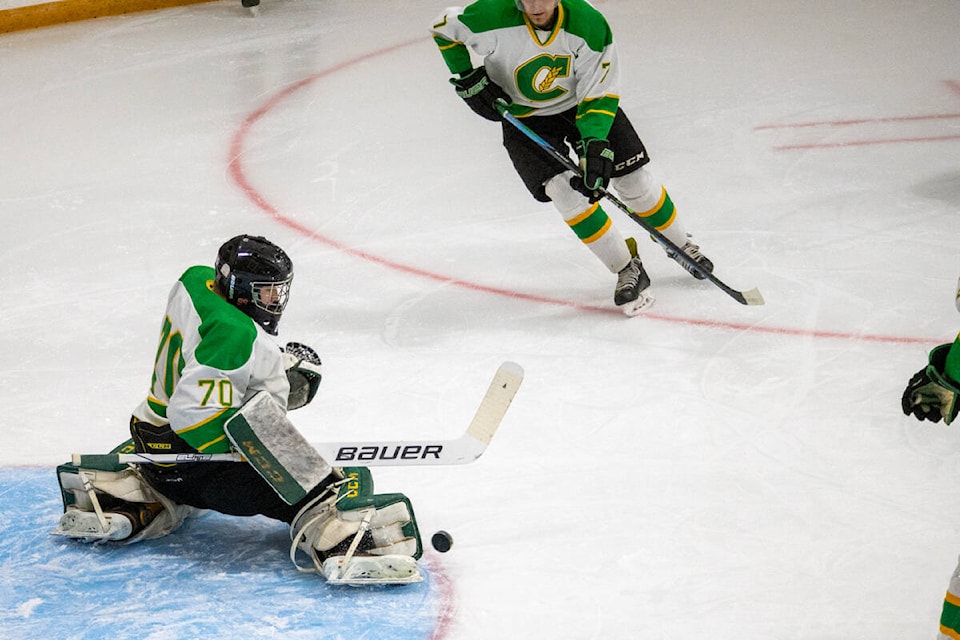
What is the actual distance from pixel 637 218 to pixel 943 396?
1881 mm

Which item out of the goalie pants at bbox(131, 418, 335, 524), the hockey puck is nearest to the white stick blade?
the hockey puck

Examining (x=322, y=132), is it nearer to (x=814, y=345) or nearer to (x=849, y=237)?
(x=849, y=237)

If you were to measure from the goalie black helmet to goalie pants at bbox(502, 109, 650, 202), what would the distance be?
153 centimetres

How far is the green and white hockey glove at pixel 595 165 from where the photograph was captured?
3.69m

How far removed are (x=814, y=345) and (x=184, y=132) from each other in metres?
3.24

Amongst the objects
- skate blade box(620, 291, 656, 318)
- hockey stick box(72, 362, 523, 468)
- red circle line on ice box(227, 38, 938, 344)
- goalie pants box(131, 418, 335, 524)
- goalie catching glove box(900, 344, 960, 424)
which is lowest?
red circle line on ice box(227, 38, 938, 344)

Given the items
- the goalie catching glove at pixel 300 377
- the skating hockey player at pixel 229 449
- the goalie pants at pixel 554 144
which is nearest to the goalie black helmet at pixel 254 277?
the skating hockey player at pixel 229 449

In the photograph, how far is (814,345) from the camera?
3.65m

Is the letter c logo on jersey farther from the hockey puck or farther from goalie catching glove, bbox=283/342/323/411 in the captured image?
the hockey puck

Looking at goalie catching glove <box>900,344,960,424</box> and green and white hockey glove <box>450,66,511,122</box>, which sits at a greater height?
goalie catching glove <box>900,344,960,424</box>

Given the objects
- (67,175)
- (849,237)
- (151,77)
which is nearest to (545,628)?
(849,237)

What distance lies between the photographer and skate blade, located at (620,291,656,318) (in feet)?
12.8

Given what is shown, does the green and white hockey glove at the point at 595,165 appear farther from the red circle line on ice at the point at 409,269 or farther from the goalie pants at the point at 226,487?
the goalie pants at the point at 226,487

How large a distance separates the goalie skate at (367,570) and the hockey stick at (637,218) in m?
1.59
